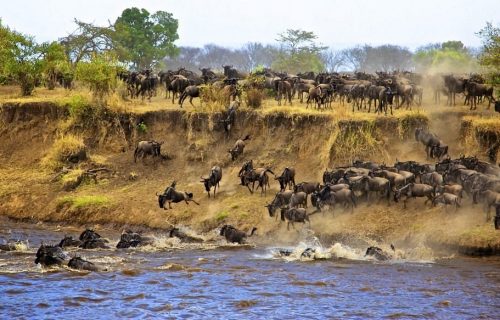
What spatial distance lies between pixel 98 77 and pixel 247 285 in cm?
1595

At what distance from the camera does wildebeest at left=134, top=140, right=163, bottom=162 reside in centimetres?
2839

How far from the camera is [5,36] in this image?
1420 inches

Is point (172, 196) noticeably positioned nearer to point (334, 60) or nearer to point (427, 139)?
point (427, 139)

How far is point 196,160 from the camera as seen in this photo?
2836cm

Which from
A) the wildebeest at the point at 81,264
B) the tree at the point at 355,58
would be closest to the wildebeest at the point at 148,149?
the wildebeest at the point at 81,264

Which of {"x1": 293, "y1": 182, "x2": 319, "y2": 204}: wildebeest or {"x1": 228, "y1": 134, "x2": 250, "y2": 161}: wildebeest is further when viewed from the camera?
{"x1": 228, "y1": 134, "x2": 250, "y2": 161}: wildebeest

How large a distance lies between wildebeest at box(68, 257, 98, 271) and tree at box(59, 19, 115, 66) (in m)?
31.3

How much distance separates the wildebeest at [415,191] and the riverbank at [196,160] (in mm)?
328

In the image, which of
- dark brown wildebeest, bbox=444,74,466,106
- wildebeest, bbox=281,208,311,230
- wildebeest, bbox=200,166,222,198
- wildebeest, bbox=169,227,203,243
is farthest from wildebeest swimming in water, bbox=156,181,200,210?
dark brown wildebeest, bbox=444,74,466,106

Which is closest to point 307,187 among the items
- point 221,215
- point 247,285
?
point 221,215

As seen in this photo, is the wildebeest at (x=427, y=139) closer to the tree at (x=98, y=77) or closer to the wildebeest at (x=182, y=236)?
the wildebeest at (x=182, y=236)

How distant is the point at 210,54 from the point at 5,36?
6769 cm

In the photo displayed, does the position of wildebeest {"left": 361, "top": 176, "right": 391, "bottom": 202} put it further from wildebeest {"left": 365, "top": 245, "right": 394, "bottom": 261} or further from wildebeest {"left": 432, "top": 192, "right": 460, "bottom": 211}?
wildebeest {"left": 365, "top": 245, "right": 394, "bottom": 261}

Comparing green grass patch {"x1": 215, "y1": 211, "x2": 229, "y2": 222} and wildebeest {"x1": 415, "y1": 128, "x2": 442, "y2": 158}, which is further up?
wildebeest {"x1": 415, "y1": 128, "x2": 442, "y2": 158}
